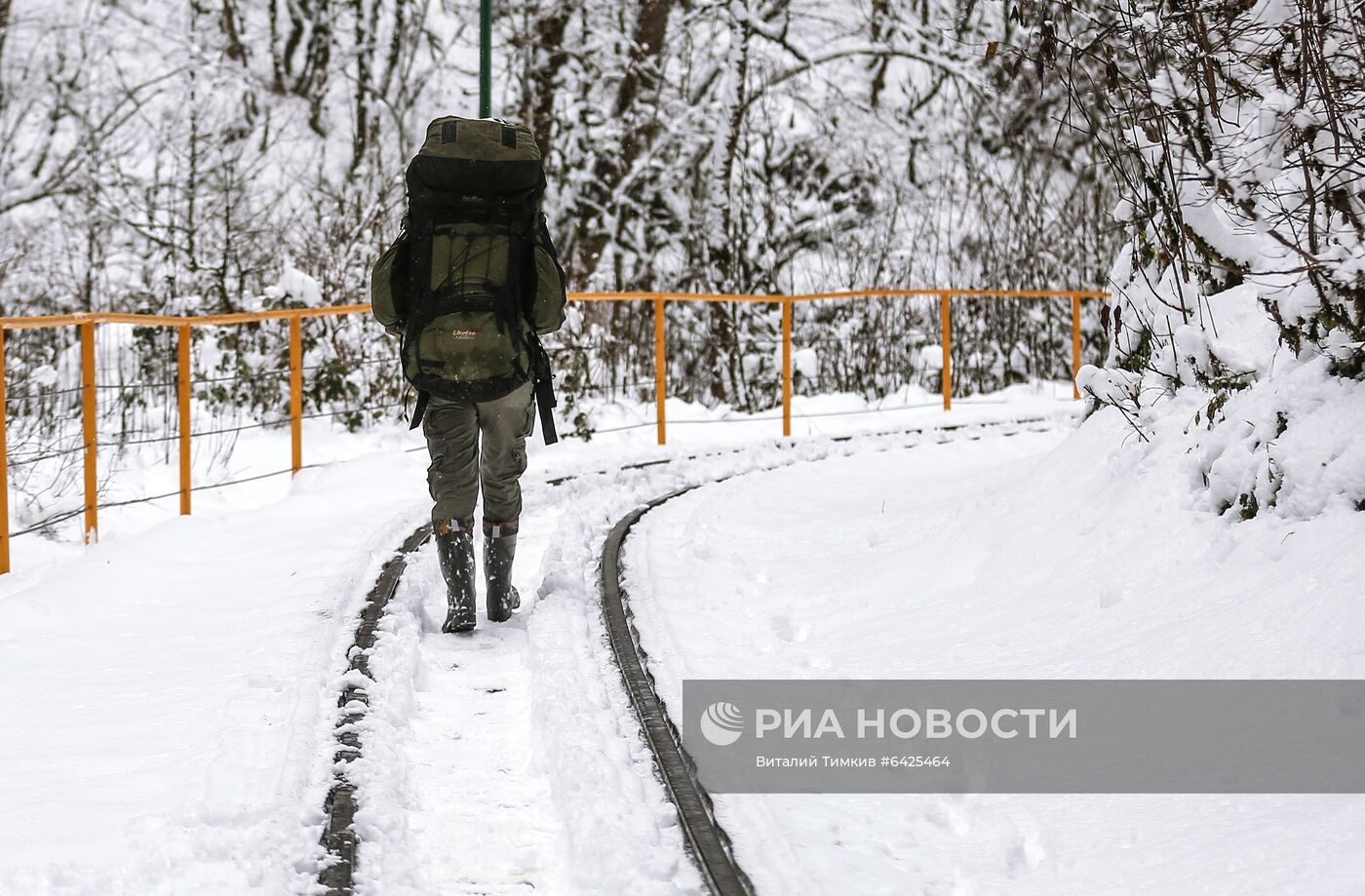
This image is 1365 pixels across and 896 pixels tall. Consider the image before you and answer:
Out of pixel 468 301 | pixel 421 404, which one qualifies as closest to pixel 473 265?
pixel 468 301

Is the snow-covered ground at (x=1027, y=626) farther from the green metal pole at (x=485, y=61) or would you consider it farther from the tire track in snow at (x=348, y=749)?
the green metal pole at (x=485, y=61)

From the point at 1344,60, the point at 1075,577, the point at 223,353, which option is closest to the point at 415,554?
the point at 1075,577

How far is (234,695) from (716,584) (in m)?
2.46

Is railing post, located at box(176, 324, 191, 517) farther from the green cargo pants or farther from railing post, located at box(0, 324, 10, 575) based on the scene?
the green cargo pants

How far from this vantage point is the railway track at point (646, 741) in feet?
10.4

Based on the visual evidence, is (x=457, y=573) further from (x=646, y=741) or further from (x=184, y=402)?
(x=184, y=402)

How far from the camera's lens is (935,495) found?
8.53 m

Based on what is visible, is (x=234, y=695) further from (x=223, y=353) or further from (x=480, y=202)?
(x=223, y=353)

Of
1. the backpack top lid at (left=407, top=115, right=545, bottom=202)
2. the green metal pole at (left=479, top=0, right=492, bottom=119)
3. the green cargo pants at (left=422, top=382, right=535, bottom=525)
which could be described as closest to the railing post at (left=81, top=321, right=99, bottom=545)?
the green cargo pants at (left=422, top=382, right=535, bottom=525)

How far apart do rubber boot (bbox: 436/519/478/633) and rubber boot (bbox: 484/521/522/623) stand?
0.14 m

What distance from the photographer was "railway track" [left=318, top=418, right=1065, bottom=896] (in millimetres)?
3176

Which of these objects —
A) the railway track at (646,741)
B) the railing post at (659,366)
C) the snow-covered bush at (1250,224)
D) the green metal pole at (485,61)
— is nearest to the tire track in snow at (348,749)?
the railway track at (646,741)

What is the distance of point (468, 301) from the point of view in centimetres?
523

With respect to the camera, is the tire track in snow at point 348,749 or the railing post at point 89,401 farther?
the railing post at point 89,401
